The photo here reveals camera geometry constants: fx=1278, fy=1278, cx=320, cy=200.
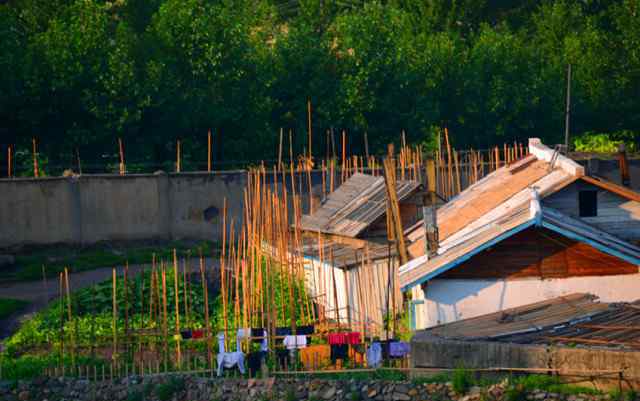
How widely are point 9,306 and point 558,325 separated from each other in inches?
339

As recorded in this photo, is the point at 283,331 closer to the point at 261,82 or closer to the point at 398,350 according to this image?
the point at 398,350

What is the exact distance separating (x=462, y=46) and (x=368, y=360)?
68.3 feet

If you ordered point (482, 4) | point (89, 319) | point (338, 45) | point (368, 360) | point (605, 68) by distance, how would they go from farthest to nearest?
point (482, 4) < point (605, 68) < point (338, 45) < point (89, 319) < point (368, 360)

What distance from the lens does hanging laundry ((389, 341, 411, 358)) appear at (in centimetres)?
1307

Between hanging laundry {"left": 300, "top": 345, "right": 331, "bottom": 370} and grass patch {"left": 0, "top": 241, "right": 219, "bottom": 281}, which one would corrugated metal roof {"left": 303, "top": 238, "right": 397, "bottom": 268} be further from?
grass patch {"left": 0, "top": 241, "right": 219, "bottom": 281}

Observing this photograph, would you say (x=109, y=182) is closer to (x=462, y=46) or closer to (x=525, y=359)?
(x=525, y=359)

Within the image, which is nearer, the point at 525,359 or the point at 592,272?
the point at 525,359

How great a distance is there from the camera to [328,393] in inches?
495

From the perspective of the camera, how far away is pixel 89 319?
16.5 metres

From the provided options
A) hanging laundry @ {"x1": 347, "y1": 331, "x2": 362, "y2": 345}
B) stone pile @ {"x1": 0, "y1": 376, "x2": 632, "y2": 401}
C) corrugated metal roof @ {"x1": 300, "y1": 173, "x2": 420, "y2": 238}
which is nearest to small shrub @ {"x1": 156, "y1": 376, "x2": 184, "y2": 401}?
stone pile @ {"x1": 0, "y1": 376, "x2": 632, "y2": 401}

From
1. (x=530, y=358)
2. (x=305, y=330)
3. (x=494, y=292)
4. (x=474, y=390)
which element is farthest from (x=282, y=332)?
(x=530, y=358)

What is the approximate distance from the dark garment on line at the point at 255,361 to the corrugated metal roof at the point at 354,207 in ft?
13.2

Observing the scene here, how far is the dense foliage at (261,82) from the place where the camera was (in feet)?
80.3

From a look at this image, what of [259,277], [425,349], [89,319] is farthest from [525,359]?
[89,319]
